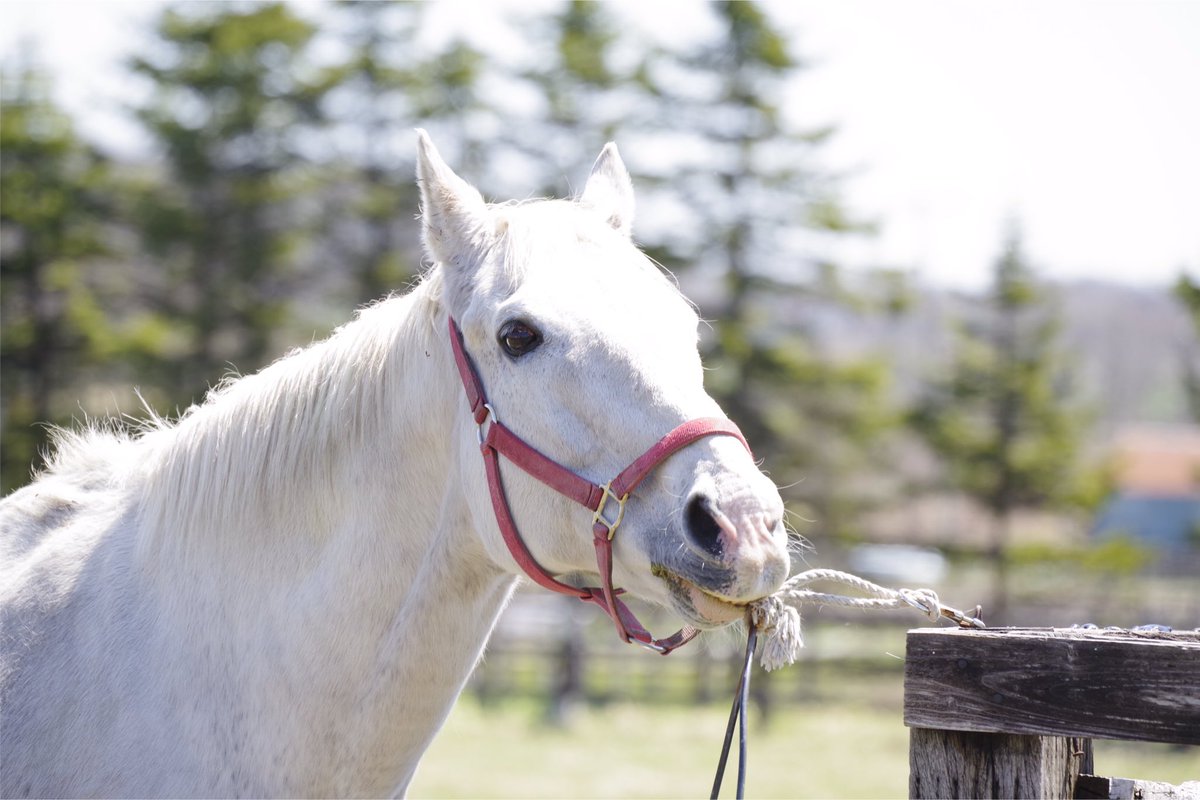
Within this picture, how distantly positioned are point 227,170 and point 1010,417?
18.1 metres

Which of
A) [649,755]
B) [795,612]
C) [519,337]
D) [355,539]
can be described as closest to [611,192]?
[519,337]

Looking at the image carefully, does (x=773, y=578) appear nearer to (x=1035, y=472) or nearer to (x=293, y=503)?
(x=293, y=503)

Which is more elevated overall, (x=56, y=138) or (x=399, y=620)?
(x=56, y=138)

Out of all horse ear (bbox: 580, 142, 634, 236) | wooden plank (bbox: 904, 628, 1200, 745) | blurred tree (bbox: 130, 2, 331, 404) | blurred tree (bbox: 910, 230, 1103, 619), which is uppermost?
blurred tree (bbox: 130, 2, 331, 404)

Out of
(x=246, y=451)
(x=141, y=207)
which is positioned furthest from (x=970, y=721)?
(x=141, y=207)

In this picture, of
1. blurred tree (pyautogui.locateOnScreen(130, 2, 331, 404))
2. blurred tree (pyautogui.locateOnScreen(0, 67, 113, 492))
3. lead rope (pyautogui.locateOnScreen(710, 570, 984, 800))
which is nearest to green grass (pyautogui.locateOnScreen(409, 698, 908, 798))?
lead rope (pyautogui.locateOnScreen(710, 570, 984, 800))

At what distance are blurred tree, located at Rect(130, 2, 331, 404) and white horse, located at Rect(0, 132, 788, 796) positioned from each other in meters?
19.8

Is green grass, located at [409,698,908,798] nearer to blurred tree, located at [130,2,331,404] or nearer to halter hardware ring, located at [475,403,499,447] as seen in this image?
halter hardware ring, located at [475,403,499,447]

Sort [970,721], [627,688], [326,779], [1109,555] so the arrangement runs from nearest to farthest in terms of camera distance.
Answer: [970,721], [326,779], [627,688], [1109,555]

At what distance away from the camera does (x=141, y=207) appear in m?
22.1

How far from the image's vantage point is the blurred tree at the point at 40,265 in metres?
21.4

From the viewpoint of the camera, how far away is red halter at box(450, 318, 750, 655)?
233cm

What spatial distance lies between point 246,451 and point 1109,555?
2241cm

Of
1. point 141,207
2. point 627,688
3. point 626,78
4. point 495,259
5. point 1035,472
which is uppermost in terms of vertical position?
point 626,78
